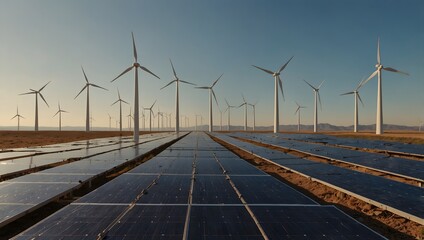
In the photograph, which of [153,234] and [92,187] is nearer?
[153,234]

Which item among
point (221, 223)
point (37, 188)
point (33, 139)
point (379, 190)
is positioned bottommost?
point (33, 139)

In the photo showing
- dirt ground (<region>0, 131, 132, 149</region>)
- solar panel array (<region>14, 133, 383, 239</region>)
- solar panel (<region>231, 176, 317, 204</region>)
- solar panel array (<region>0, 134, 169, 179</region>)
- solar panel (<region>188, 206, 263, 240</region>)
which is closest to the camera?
solar panel (<region>188, 206, 263, 240</region>)

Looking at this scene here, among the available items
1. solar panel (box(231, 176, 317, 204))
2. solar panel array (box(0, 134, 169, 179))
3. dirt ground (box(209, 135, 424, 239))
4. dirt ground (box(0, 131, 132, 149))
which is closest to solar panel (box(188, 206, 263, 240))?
solar panel (box(231, 176, 317, 204))

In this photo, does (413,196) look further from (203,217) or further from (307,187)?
(203,217)

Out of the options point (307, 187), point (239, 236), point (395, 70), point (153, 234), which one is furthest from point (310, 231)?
point (395, 70)

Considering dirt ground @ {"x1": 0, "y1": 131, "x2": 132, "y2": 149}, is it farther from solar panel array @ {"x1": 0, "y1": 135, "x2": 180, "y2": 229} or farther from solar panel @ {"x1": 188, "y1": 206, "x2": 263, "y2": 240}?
solar panel @ {"x1": 188, "y1": 206, "x2": 263, "y2": 240}

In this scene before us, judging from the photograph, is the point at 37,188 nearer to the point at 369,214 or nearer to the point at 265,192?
the point at 265,192

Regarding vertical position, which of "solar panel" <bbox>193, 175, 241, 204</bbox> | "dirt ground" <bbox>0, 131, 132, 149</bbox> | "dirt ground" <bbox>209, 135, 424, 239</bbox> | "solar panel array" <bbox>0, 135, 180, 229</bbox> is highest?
"solar panel" <bbox>193, 175, 241, 204</bbox>

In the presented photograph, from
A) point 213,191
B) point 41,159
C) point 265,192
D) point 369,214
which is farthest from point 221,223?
point 41,159
